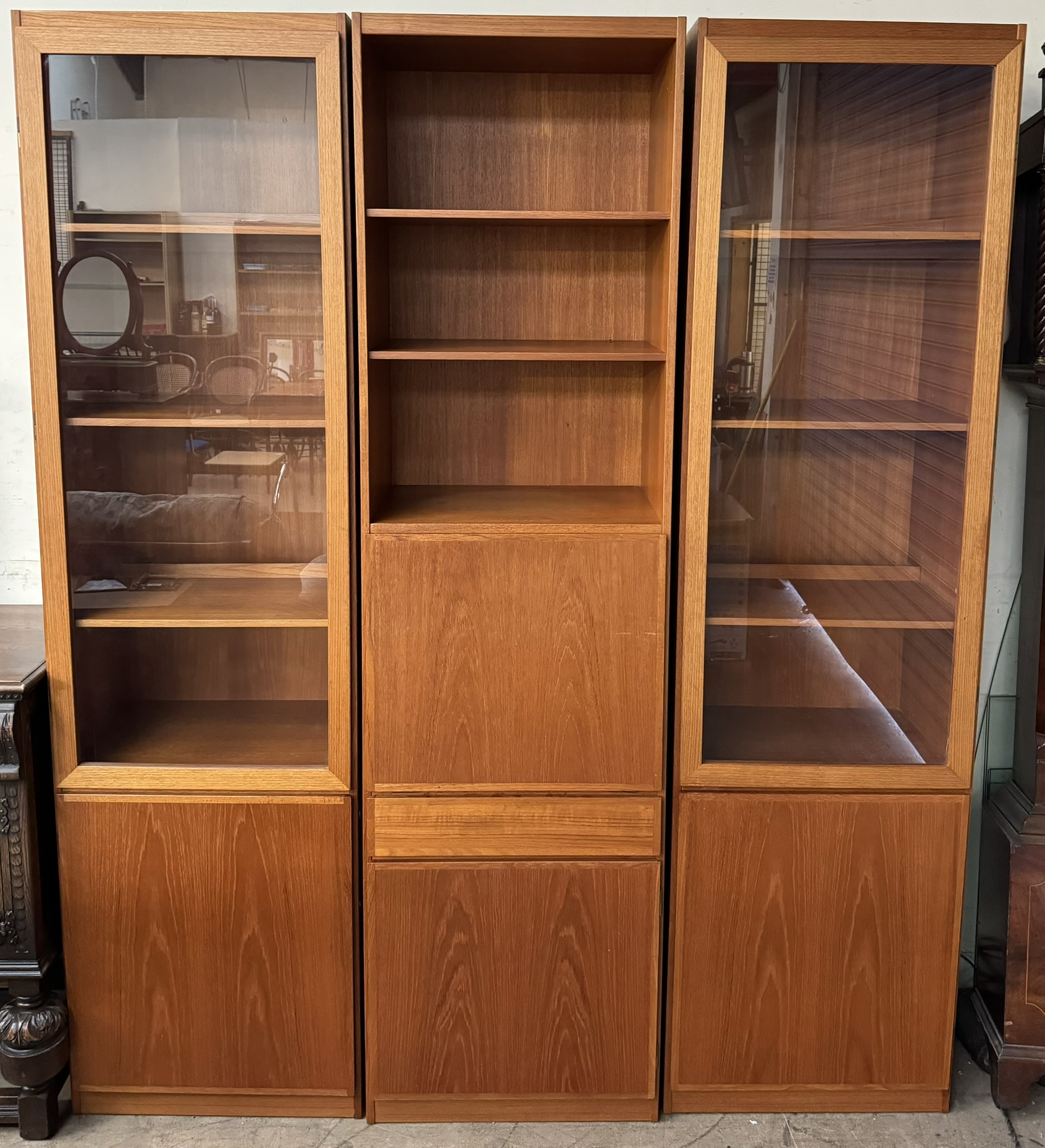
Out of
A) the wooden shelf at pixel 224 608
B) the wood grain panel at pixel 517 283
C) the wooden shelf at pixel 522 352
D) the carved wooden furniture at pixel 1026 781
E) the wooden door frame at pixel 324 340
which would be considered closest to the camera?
the wooden door frame at pixel 324 340

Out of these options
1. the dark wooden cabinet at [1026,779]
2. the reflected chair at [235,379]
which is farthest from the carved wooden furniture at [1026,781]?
the reflected chair at [235,379]

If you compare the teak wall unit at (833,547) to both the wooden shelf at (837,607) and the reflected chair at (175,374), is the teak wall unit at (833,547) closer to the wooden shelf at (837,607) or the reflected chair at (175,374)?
the wooden shelf at (837,607)

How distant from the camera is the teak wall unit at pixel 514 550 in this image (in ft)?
6.69

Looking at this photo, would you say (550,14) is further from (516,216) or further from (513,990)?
(513,990)

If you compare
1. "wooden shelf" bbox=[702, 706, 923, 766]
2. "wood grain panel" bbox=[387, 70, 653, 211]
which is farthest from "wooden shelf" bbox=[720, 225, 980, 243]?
"wooden shelf" bbox=[702, 706, 923, 766]

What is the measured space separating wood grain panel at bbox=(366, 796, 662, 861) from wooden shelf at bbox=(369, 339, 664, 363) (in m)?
0.77

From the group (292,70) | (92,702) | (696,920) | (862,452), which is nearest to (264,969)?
(92,702)

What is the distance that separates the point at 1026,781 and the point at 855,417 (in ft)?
2.63

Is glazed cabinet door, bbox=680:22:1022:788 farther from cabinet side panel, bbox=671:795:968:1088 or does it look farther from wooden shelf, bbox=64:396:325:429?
wooden shelf, bbox=64:396:325:429

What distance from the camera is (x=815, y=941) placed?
2176mm

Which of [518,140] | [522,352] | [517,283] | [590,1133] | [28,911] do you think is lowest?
[590,1133]

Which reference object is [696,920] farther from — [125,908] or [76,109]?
[76,109]

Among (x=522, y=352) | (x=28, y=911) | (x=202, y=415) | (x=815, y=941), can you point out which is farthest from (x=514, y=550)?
(x=28, y=911)

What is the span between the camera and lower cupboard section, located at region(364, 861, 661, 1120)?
2148 millimetres
